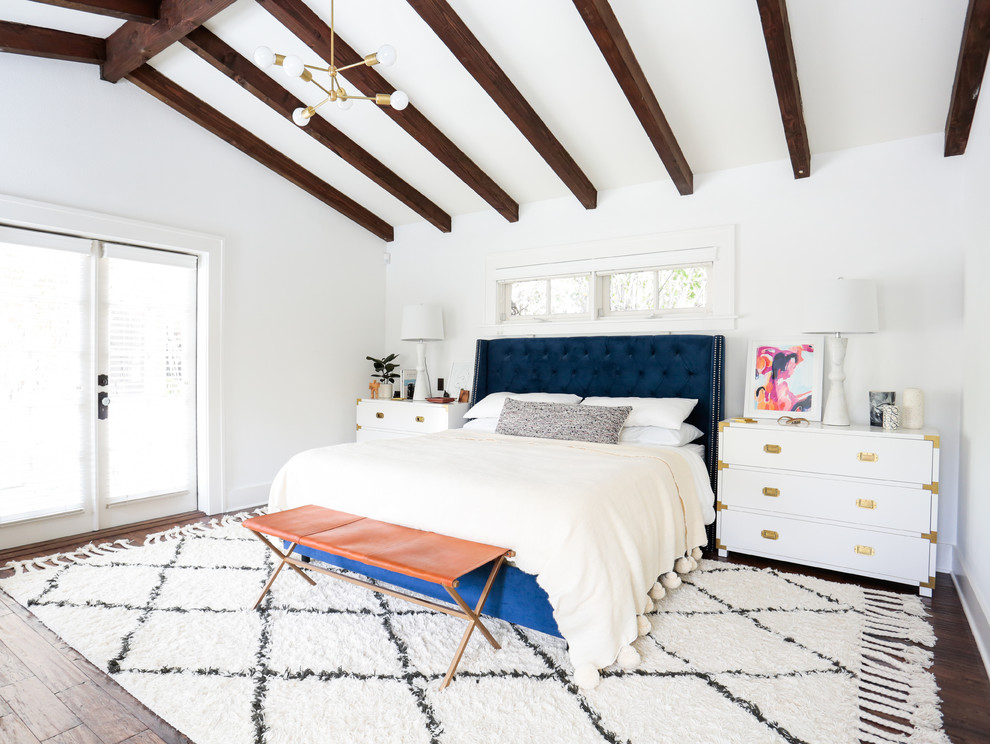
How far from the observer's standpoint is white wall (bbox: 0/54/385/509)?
3369 mm

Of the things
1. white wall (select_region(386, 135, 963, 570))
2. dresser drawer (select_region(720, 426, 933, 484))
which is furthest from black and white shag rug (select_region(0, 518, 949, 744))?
white wall (select_region(386, 135, 963, 570))

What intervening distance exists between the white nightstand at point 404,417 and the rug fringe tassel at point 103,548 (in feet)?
4.14

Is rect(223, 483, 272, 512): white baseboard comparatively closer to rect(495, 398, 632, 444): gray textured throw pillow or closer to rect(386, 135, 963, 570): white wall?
rect(495, 398, 632, 444): gray textured throw pillow

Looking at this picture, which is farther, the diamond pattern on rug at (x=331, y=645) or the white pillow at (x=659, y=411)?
the white pillow at (x=659, y=411)

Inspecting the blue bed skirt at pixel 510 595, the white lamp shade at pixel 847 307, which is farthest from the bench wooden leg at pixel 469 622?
the white lamp shade at pixel 847 307

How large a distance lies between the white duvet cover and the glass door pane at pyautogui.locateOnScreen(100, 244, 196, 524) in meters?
A: 1.50

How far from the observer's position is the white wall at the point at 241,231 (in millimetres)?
3369

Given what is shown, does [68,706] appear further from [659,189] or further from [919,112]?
[919,112]

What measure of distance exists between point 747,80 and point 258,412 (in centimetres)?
387

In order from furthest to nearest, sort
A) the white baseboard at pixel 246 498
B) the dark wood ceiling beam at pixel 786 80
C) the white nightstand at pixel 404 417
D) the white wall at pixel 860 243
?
the white nightstand at pixel 404 417 → the white baseboard at pixel 246 498 → the white wall at pixel 860 243 → the dark wood ceiling beam at pixel 786 80

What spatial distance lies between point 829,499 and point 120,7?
4.40m

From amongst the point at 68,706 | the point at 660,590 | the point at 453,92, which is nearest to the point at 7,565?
the point at 68,706

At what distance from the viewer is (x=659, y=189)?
13.3ft

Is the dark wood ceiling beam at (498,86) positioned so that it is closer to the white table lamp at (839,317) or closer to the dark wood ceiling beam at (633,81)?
the dark wood ceiling beam at (633,81)
